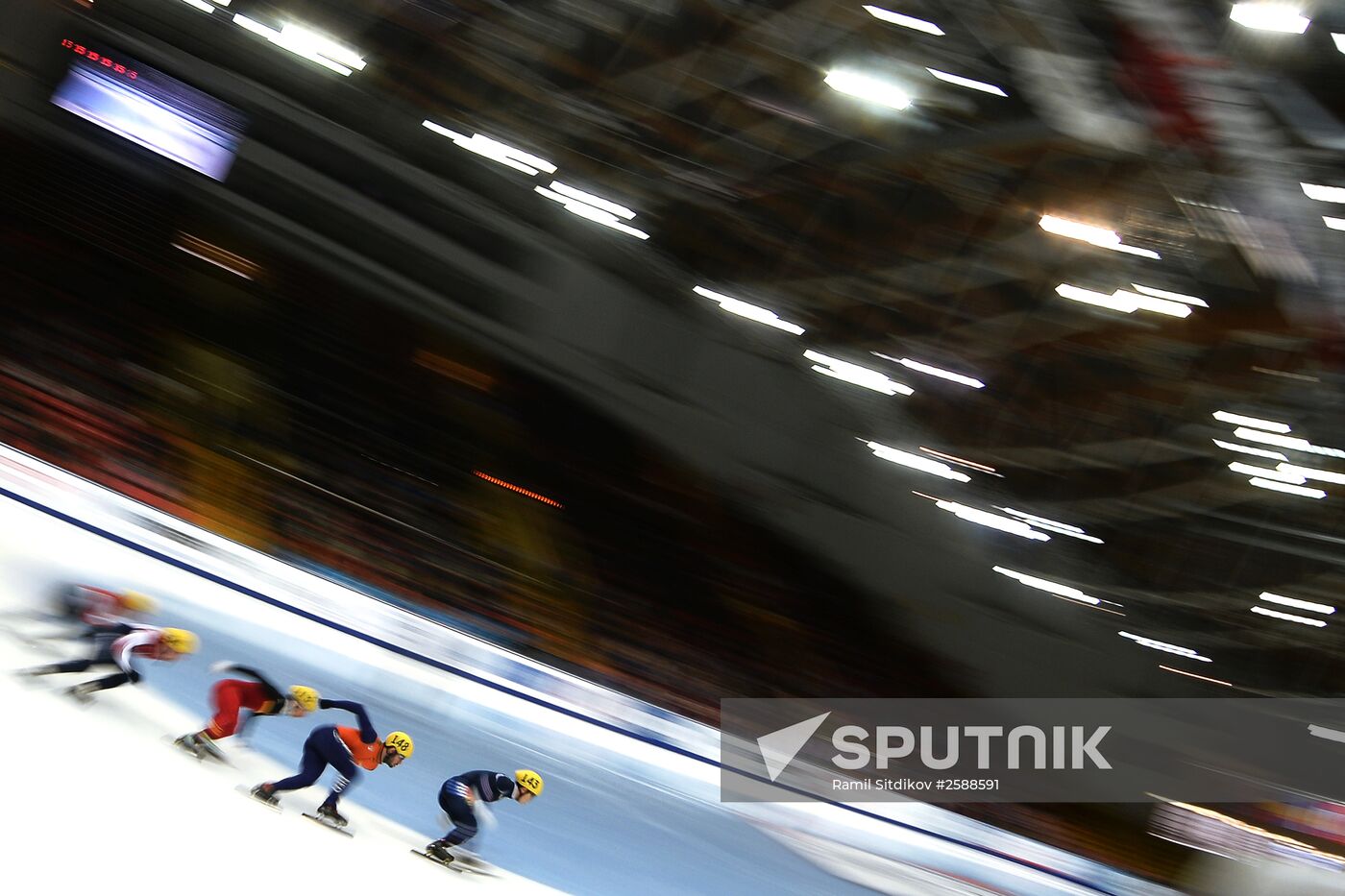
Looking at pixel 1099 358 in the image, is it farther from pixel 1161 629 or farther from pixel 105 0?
pixel 105 0

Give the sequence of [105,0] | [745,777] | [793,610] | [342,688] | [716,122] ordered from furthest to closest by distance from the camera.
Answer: [716,122] < [793,610] < [105,0] < [745,777] < [342,688]

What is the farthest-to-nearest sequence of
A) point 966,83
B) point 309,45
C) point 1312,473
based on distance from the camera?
point 1312,473, point 966,83, point 309,45

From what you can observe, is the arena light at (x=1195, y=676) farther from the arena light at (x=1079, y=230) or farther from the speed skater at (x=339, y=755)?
the speed skater at (x=339, y=755)

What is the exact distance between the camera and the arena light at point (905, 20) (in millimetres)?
4219

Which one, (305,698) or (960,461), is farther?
(960,461)

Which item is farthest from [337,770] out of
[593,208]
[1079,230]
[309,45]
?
[1079,230]

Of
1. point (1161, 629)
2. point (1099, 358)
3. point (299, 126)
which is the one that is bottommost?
point (1161, 629)

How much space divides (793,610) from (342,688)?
90.2 inches

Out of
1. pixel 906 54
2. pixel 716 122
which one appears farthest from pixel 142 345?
pixel 906 54

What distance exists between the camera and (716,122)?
4.94m

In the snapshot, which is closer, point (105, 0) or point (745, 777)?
point (745, 777)

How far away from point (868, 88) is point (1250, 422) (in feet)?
10.8

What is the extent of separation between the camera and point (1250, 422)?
577 cm

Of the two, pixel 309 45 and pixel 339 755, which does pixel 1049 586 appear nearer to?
pixel 339 755
